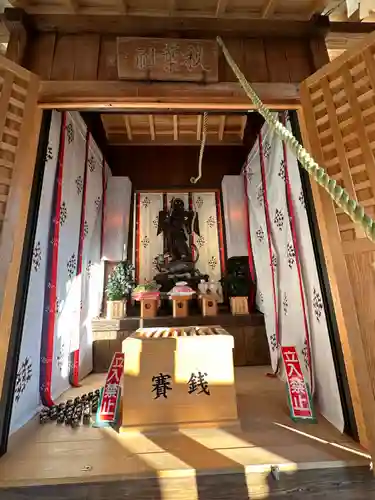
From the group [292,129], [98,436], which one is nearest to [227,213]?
[292,129]

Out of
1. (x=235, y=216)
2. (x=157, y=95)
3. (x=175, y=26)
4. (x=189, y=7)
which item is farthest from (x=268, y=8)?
(x=235, y=216)

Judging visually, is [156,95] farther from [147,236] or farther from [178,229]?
[147,236]

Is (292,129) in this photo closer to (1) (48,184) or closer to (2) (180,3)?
(2) (180,3)

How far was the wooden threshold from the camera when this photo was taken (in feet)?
5.53

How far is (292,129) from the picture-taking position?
1.83 meters

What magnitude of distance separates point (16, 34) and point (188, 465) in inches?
114

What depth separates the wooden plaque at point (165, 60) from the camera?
171 cm

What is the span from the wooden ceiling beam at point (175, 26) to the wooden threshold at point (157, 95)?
0.57 metres

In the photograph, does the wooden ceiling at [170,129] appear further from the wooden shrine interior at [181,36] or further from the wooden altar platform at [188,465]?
the wooden altar platform at [188,465]

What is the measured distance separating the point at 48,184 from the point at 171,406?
1.80m

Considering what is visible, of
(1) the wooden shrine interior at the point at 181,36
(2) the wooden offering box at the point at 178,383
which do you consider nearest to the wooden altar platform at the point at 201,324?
(1) the wooden shrine interior at the point at 181,36

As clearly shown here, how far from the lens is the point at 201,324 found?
2754 mm

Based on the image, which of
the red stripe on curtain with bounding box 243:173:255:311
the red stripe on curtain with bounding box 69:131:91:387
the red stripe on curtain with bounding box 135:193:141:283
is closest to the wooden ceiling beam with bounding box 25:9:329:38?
the red stripe on curtain with bounding box 69:131:91:387

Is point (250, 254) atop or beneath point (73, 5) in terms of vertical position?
beneath
